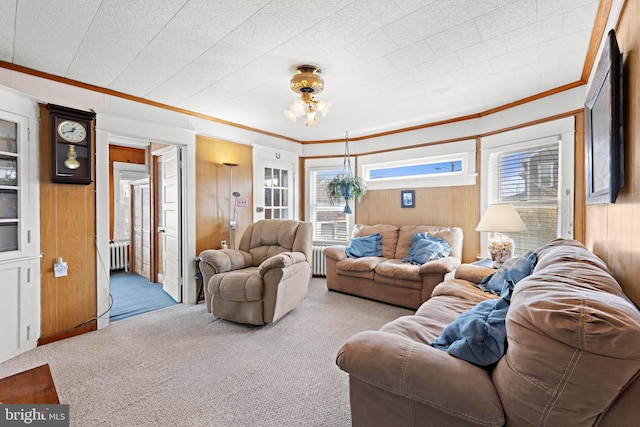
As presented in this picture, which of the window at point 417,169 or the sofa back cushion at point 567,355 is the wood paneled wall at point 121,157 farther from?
the sofa back cushion at point 567,355

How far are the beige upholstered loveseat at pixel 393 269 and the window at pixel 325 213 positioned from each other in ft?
1.72

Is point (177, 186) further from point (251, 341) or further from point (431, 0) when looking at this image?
point (431, 0)

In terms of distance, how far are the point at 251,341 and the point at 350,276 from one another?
1712 millimetres

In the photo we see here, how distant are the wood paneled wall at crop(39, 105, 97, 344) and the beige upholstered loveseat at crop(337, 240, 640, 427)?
114 inches

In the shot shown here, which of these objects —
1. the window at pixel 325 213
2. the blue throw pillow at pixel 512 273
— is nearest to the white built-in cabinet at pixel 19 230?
the window at pixel 325 213

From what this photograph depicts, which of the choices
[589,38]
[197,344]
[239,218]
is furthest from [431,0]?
[239,218]

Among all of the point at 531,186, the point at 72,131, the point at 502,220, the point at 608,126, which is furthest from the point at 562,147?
the point at 72,131

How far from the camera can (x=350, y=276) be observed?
401 cm

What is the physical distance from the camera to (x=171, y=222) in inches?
157

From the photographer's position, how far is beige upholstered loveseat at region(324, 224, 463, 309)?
3.38 metres

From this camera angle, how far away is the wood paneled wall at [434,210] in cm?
392

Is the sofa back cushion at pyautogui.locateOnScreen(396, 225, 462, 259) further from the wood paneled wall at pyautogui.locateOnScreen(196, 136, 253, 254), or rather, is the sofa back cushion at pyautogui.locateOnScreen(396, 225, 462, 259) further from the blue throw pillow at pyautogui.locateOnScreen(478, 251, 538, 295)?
the wood paneled wall at pyautogui.locateOnScreen(196, 136, 253, 254)

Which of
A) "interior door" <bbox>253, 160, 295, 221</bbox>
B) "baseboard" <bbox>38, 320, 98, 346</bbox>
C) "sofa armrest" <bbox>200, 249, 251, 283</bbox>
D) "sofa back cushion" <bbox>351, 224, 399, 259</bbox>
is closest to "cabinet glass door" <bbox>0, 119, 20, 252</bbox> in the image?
"baseboard" <bbox>38, 320, 98, 346</bbox>

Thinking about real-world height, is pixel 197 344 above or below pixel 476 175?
below
